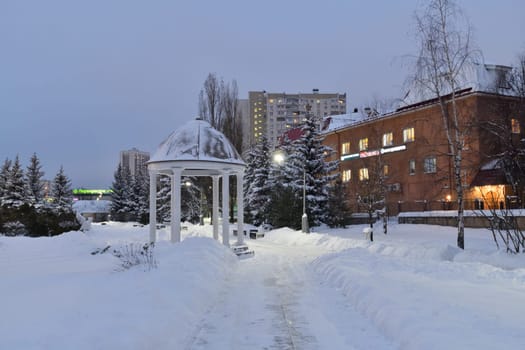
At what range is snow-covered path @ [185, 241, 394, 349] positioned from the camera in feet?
20.5

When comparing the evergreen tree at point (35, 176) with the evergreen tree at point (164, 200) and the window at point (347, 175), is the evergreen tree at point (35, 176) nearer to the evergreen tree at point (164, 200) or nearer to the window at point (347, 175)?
the evergreen tree at point (164, 200)

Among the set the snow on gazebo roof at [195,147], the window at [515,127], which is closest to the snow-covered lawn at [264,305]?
the snow on gazebo roof at [195,147]

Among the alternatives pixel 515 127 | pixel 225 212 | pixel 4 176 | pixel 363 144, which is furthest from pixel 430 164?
pixel 4 176

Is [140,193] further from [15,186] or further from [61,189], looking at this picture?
[15,186]

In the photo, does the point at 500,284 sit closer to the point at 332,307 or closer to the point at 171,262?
the point at 332,307

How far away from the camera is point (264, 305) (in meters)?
8.78

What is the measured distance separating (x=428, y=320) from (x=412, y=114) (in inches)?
1489

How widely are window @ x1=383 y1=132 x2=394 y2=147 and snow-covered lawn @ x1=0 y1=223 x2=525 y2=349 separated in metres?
31.0

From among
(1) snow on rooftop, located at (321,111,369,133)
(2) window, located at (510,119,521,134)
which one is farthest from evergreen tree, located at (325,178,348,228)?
(1) snow on rooftop, located at (321,111,369,133)

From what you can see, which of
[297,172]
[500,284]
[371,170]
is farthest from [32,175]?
[500,284]

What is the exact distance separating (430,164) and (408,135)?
429cm

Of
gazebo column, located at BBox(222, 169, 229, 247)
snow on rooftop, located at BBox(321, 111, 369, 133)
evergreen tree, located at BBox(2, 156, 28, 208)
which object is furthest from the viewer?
snow on rooftop, located at BBox(321, 111, 369, 133)

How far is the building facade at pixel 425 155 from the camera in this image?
102ft

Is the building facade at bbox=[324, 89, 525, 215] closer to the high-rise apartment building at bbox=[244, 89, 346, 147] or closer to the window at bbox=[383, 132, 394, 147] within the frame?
the window at bbox=[383, 132, 394, 147]
